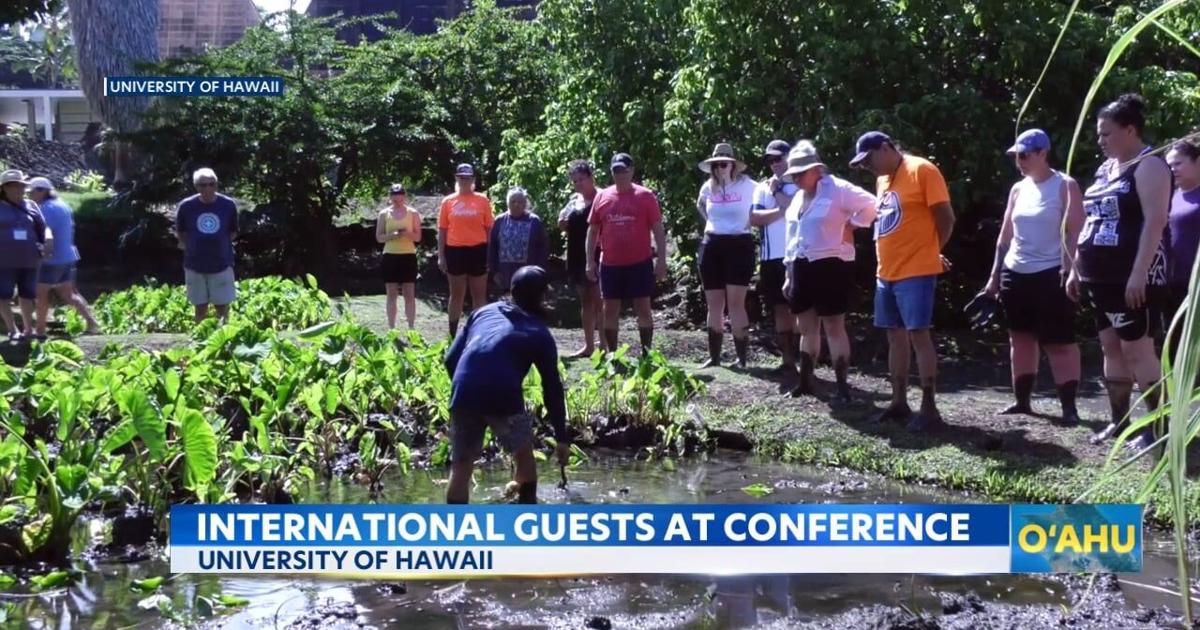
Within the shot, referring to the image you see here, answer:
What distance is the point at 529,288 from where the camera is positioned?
6570 mm

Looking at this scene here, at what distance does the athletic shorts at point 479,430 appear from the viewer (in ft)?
21.4

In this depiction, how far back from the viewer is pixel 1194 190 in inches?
297

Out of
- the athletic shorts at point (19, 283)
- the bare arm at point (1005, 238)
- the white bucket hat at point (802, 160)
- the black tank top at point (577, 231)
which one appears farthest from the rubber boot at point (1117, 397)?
the athletic shorts at point (19, 283)

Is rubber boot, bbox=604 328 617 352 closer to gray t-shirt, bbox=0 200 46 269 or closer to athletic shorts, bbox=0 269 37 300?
gray t-shirt, bbox=0 200 46 269

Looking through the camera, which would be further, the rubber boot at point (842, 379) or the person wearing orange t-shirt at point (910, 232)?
the rubber boot at point (842, 379)

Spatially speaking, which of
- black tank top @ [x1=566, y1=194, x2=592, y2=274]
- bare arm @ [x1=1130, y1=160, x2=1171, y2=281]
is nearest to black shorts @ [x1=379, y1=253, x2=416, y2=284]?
black tank top @ [x1=566, y1=194, x2=592, y2=274]

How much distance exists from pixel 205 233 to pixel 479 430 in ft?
21.5

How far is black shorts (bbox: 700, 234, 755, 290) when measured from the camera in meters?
10.9

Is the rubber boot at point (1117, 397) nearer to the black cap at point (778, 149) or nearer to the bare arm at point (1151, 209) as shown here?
the bare arm at point (1151, 209)

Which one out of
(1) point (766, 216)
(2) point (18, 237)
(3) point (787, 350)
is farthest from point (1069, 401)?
(2) point (18, 237)

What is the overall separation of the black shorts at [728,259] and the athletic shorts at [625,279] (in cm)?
47

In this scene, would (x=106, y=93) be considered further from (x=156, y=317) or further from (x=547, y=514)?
(x=547, y=514)

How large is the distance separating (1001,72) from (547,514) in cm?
785

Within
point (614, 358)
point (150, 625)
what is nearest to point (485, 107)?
point (614, 358)
